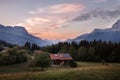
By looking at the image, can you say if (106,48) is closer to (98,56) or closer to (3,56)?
(98,56)

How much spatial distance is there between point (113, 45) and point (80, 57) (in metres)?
23.7

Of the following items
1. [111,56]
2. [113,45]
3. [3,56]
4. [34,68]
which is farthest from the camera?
[113,45]

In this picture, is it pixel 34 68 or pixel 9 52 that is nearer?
pixel 34 68

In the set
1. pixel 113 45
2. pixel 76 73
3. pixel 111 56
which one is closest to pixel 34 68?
pixel 76 73

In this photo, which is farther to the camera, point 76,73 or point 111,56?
point 111,56

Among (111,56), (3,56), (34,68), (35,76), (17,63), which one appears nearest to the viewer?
(35,76)

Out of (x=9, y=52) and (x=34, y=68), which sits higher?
(x=9, y=52)

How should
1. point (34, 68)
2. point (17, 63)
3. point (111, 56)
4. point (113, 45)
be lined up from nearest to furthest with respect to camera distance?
point (34, 68)
point (17, 63)
point (111, 56)
point (113, 45)

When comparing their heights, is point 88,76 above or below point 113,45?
below

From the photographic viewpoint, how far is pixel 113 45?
163 metres

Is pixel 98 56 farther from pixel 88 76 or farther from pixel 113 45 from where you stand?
pixel 88 76

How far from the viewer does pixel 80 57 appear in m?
160

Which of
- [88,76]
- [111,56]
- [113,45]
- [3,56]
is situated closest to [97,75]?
[88,76]

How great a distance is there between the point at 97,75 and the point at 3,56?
60338 mm
